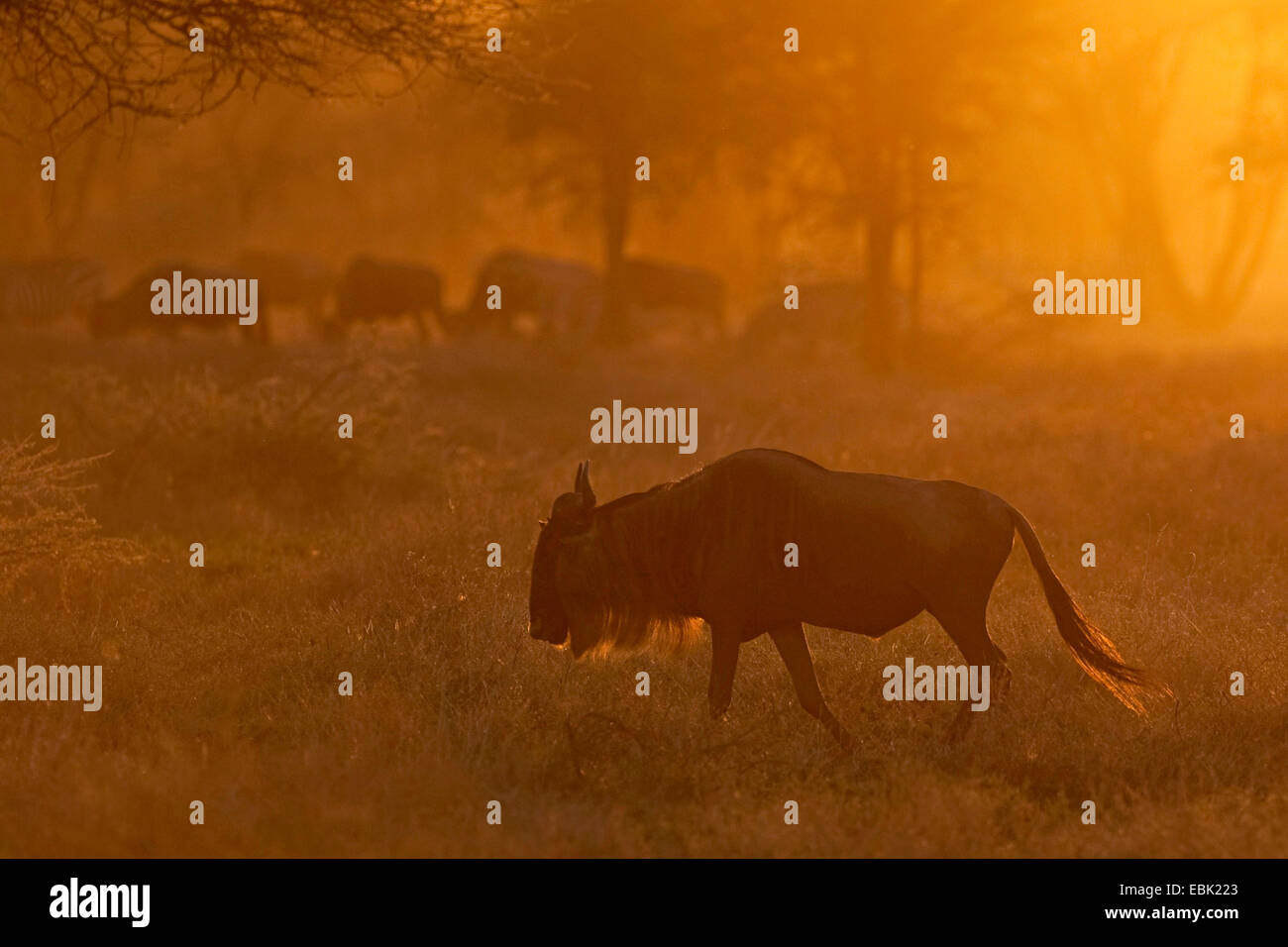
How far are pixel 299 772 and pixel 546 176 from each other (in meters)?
19.3

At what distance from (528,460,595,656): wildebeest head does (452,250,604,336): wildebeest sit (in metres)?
17.2

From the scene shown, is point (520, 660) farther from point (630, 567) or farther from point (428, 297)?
point (428, 297)

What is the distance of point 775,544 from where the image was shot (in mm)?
7273

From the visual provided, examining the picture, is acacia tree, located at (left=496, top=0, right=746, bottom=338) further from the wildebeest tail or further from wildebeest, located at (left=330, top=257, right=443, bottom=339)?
the wildebeest tail

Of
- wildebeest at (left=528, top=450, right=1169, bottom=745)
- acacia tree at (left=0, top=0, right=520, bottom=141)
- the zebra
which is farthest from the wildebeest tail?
the zebra

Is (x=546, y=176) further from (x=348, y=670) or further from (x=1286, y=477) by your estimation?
(x=348, y=670)

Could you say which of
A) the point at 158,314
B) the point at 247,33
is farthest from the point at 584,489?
the point at 158,314

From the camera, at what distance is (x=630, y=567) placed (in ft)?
24.5

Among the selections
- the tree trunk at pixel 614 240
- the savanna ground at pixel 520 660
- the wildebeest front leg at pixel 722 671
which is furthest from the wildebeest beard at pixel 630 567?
the tree trunk at pixel 614 240

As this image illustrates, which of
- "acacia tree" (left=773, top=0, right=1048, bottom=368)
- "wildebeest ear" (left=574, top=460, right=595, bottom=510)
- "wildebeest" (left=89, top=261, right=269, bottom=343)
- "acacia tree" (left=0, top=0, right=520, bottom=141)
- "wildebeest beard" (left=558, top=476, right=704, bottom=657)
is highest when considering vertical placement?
"acacia tree" (left=773, top=0, right=1048, bottom=368)

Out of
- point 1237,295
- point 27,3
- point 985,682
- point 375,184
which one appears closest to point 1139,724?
point 985,682

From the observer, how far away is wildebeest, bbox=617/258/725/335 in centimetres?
2653

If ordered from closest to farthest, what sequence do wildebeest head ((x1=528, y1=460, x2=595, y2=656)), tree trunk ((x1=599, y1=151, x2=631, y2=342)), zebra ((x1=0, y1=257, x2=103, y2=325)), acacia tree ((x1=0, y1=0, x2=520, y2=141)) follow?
wildebeest head ((x1=528, y1=460, x2=595, y2=656)), acacia tree ((x1=0, y1=0, x2=520, y2=141)), zebra ((x1=0, y1=257, x2=103, y2=325)), tree trunk ((x1=599, y1=151, x2=631, y2=342))

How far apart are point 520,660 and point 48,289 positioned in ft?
63.8
